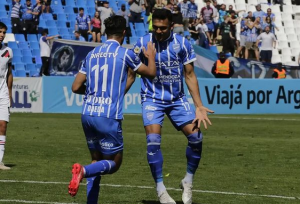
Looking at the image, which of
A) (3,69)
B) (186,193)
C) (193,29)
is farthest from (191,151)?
(193,29)

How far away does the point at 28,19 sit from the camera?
33.6 meters

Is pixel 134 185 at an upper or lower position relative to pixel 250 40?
upper

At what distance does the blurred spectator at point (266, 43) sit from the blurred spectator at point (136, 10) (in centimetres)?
526

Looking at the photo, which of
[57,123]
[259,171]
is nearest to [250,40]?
[57,123]

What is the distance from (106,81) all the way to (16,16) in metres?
25.2

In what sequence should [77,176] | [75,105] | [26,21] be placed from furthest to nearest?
[26,21], [75,105], [77,176]

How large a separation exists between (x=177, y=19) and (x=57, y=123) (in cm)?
1177

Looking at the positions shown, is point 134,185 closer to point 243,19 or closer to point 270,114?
point 270,114

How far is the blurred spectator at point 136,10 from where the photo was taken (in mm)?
36062

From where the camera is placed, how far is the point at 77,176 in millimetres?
8164

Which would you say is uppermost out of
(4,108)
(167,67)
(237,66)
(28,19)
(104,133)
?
(167,67)

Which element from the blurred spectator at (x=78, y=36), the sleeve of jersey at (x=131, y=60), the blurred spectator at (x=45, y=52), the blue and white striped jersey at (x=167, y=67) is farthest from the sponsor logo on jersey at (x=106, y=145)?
the blurred spectator at (x=78, y=36)

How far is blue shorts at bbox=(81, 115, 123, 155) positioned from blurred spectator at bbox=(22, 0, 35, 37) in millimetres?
24802

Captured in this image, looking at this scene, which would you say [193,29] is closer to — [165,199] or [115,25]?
[165,199]
